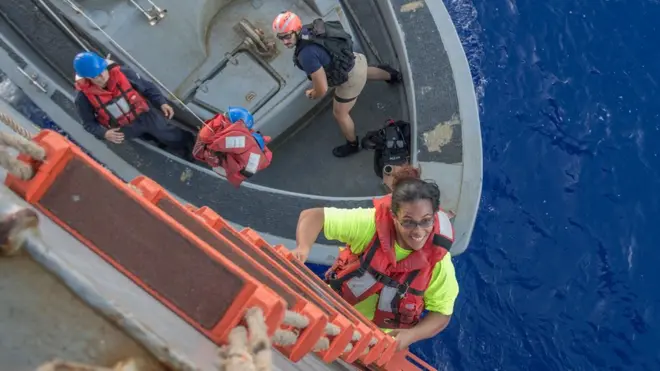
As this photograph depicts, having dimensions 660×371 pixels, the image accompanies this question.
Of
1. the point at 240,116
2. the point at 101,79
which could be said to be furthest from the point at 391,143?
the point at 101,79

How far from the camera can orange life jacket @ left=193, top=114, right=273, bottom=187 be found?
4176mm

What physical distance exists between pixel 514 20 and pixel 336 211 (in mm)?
3875

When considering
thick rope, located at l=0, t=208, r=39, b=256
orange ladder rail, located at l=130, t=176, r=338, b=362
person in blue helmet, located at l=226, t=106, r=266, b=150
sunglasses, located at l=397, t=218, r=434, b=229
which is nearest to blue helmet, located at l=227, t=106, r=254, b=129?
person in blue helmet, located at l=226, t=106, r=266, b=150

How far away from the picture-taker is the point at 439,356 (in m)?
5.36

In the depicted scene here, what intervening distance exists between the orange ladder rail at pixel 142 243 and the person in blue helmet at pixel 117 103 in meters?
2.87

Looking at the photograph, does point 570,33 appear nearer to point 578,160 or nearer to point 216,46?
point 578,160

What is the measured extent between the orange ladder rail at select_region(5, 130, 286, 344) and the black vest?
309 centimetres

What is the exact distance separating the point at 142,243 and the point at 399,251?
1.91m

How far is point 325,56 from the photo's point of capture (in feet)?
14.5

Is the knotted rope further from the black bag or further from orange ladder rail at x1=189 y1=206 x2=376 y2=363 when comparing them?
the black bag

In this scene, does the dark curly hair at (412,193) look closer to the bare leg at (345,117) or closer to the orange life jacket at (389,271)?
the orange life jacket at (389,271)

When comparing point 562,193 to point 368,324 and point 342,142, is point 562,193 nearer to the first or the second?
point 342,142

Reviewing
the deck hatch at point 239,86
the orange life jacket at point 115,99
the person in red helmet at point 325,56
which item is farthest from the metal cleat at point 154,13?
the person in red helmet at point 325,56

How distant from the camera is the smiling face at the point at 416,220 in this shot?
9.44 ft
